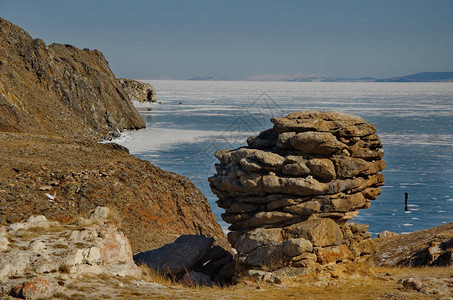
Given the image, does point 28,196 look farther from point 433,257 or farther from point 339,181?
point 433,257

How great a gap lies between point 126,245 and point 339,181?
6836 mm

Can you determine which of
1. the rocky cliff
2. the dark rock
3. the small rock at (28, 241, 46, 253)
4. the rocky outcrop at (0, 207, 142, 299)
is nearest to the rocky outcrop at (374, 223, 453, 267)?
the rocky cliff

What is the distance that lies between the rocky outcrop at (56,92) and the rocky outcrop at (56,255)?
24.8m

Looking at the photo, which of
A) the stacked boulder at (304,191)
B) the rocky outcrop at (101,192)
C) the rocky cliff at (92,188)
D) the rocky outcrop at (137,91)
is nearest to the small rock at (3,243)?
the rocky cliff at (92,188)

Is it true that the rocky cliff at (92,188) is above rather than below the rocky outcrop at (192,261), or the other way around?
above

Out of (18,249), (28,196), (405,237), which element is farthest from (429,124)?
(18,249)

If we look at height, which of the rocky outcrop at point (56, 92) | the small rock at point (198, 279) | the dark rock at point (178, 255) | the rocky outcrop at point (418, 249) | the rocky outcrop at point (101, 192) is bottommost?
the rocky outcrop at point (418, 249)

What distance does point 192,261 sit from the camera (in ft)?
58.1

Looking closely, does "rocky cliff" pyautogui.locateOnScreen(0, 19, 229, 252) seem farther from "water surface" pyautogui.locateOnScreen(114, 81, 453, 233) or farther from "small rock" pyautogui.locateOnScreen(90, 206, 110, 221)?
"water surface" pyautogui.locateOnScreen(114, 81, 453, 233)

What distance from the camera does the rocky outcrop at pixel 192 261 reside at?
17.0 meters

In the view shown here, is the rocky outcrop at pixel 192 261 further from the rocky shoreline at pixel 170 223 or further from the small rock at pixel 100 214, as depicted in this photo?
the small rock at pixel 100 214

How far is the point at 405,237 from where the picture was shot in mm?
23984

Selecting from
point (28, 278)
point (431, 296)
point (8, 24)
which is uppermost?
point (8, 24)

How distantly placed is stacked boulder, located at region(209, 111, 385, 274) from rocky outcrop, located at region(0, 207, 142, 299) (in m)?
4.20
